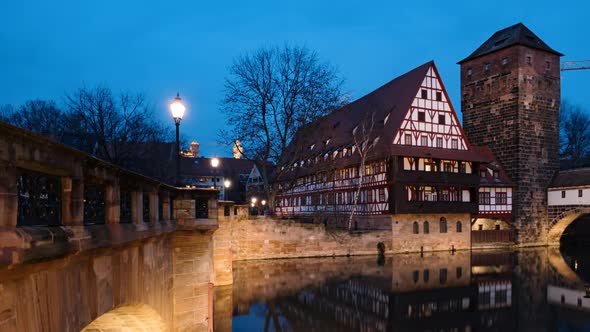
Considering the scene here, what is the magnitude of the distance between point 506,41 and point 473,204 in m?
15.6

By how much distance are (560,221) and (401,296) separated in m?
27.5

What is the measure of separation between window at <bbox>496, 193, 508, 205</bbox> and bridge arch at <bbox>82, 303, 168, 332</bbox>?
113 ft

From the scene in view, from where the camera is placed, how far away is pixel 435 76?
110 ft

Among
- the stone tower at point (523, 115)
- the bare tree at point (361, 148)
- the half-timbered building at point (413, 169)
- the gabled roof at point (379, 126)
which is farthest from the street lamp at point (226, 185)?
the stone tower at point (523, 115)

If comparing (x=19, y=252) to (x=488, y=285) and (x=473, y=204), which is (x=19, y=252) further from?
(x=473, y=204)

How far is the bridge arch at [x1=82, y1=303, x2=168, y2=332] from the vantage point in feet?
23.6

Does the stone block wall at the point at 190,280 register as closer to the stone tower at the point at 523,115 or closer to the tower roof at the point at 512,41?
the stone tower at the point at 523,115

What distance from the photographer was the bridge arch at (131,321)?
23.6 feet

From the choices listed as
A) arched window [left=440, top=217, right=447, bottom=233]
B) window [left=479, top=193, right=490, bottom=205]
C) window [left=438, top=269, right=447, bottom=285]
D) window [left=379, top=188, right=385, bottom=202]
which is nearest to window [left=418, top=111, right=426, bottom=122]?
window [left=379, top=188, right=385, bottom=202]

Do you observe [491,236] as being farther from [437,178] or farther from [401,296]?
[401,296]

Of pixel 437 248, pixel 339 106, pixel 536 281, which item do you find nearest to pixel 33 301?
pixel 536 281

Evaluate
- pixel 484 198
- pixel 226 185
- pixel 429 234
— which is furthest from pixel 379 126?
pixel 226 185

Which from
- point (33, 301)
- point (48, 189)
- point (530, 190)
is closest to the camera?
point (33, 301)

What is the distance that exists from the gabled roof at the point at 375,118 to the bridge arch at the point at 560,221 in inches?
692
